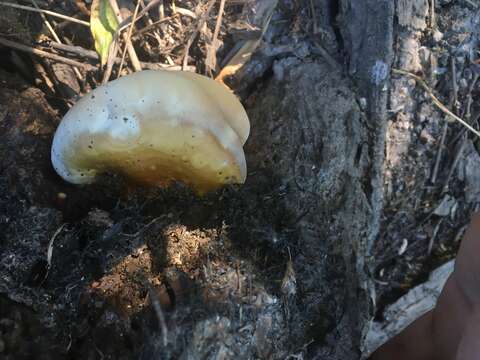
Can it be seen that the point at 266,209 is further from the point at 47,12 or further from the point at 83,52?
the point at 47,12

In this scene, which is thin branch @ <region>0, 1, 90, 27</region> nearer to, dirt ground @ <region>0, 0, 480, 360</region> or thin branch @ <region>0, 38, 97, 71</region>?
dirt ground @ <region>0, 0, 480, 360</region>

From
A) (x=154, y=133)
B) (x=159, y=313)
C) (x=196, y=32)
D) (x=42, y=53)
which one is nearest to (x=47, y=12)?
(x=42, y=53)

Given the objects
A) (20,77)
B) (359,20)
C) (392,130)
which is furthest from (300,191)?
(20,77)

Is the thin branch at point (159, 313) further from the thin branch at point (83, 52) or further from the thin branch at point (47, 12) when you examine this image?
the thin branch at point (47, 12)

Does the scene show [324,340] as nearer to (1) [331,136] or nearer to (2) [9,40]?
(1) [331,136]

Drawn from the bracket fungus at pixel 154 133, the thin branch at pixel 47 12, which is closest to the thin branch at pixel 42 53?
the thin branch at pixel 47 12
